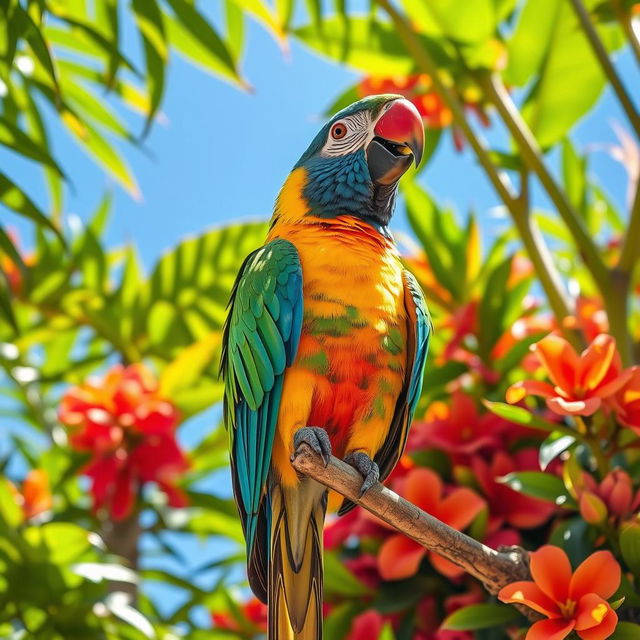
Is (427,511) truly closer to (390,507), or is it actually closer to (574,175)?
(390,507)

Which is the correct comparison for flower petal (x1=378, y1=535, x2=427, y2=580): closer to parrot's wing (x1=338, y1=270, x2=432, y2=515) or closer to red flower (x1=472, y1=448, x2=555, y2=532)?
red flower (x1=472, y1=448, x2=555, y2=532)

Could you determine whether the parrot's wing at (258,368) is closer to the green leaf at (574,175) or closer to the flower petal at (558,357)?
the flower petal at (558,357)

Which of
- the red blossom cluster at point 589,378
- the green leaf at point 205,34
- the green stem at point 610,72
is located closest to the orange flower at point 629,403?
the red blossom cluster at point 589,378

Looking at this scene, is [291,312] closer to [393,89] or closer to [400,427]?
[400,427]

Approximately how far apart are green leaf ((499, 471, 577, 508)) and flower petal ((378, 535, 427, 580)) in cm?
24

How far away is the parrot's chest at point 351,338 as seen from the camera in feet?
2.97

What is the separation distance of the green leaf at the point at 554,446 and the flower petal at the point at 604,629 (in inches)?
8.8

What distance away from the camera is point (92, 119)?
213 cm

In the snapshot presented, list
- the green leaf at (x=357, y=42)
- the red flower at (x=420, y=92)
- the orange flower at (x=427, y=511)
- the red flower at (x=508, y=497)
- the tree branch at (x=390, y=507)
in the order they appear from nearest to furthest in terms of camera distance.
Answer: the tree branch at (x=390, y=507)
the orange flower at (x=427, y=511)
the red flower at (x=508, y=497)
the green leaf at (x=357, y=42)
the red flower at (x=420, y=92)

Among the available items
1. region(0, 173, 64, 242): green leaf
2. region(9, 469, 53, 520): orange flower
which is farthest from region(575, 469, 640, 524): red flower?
region(9, 469, 53, 520): orange flower

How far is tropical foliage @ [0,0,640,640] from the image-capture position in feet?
3.53

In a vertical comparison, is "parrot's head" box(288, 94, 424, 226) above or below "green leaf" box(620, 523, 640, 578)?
above

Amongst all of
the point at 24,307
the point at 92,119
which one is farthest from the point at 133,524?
the point at 92,119

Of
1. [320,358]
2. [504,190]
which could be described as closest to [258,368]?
[320,358]
